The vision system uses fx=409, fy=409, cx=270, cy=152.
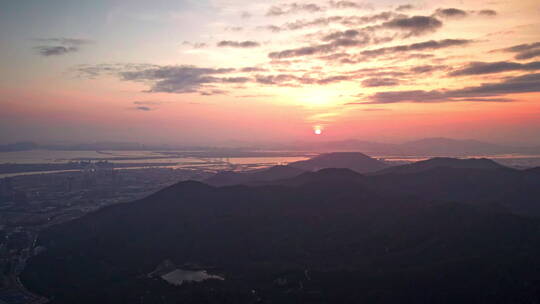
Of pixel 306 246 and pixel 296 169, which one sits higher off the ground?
pixel 296 169

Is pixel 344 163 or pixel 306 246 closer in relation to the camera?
pixel 306 246

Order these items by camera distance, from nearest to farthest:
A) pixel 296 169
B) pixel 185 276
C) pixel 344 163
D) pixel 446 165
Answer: pixel 185 276
pixel 446 165
pixel 296 169
pixel 344 163

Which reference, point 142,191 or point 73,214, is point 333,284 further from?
point 142,191

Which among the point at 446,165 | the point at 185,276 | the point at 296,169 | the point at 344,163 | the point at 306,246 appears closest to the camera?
the point at 185,276

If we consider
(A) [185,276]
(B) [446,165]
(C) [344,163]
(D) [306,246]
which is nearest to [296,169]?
(C) [344,163]

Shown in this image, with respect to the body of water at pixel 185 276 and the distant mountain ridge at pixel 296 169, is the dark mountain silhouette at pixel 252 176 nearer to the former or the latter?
the distant mountain ridge at pixel 296 169

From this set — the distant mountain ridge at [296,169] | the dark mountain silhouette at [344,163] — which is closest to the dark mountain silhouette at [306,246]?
the distant mountain ridge at [296,169]

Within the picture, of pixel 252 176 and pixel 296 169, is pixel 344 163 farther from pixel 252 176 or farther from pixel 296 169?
pixel 252 176

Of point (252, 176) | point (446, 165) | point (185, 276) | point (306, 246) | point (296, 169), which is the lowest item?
point (185, 276)

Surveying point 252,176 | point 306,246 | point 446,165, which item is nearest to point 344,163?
point 252,176

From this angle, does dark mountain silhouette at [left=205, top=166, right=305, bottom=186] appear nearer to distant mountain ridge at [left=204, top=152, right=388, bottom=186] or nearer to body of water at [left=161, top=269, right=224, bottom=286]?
distant mountain ridge at [left=204, top=152, right=388, bottom=186]
